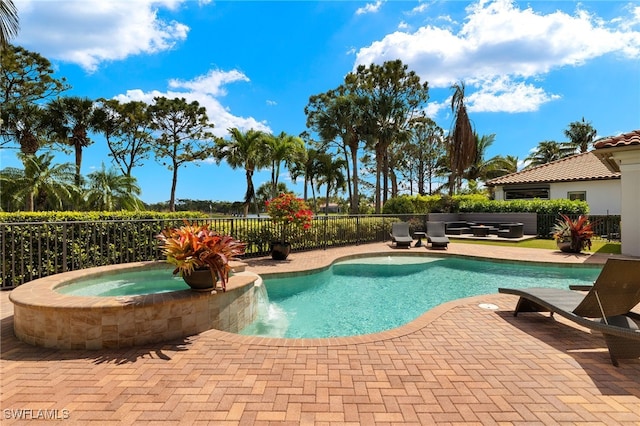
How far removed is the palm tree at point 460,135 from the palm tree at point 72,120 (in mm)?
26356

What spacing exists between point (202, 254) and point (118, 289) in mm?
1890

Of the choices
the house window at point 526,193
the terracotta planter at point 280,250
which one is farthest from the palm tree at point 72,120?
the house window at point 526,193

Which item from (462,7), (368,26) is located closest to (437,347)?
(462,7)

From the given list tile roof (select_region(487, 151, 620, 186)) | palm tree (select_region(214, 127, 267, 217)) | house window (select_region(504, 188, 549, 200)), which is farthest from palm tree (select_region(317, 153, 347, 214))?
house window (select_region(504, 188, 549, 200))

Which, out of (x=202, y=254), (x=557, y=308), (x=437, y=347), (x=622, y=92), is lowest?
(x=437, y=347)

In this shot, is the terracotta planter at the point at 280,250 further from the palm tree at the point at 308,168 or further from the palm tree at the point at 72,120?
the palm tree at the point at 308,168

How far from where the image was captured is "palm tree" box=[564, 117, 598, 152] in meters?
33.2

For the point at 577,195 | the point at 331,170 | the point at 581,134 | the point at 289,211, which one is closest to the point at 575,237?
the point at 289,211

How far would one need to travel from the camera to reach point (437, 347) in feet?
11.2

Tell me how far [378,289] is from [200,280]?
14.2 feet

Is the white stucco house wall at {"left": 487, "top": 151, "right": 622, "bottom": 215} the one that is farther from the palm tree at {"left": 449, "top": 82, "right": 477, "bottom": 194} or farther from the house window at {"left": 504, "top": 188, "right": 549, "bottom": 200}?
the palm tree at {"left": 449, "top": 82, "right": 477, "bottom": 194}

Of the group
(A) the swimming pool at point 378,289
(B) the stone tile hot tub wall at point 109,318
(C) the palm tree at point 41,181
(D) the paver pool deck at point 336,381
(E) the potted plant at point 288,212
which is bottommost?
(A) the swimming pool at point 378,289

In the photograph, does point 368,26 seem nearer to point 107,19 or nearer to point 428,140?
point 107,19

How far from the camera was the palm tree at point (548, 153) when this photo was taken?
33.1m
